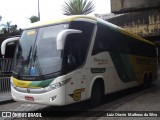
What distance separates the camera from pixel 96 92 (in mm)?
11367

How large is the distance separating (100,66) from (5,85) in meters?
7.20

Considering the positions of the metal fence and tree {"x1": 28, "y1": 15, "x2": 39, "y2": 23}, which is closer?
the metal fence

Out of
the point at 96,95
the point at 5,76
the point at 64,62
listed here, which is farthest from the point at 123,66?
the point at 5,76

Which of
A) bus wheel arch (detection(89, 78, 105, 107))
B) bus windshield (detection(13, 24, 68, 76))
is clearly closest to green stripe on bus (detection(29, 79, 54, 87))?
bus windshield (detection(13, 24, 68, 76))

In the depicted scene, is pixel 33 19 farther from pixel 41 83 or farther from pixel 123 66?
pixel 41 83

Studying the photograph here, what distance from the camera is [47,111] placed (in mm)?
10930

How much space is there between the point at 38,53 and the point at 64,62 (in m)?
0.91

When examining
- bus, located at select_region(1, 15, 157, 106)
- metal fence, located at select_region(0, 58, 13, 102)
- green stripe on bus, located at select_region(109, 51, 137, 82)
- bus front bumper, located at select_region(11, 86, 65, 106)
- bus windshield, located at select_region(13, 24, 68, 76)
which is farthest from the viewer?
metal fence, located at select_region(0, 58, 13, 102)

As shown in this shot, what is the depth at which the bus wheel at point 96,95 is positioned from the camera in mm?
11172

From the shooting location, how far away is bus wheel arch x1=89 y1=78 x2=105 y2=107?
11138mm

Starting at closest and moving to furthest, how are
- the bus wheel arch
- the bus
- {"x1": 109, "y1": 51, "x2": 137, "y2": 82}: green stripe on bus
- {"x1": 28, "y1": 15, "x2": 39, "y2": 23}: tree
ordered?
the bus → the bus wheel arch → {"x1": 109, "y1": 51, "x2": 137, "y2": 82}: green stripe on bus → {"x1": 28, "y1": 15, "x2": 39, "y2": 23}: tree

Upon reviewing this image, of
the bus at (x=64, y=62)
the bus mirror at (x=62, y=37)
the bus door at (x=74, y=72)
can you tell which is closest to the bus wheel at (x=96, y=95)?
the bus at (x=64, y=62)

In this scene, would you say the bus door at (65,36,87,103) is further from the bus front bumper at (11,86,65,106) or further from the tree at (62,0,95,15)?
the tree at (62,0,95,15)

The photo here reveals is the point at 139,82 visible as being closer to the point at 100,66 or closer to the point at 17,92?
the point at 100,66
